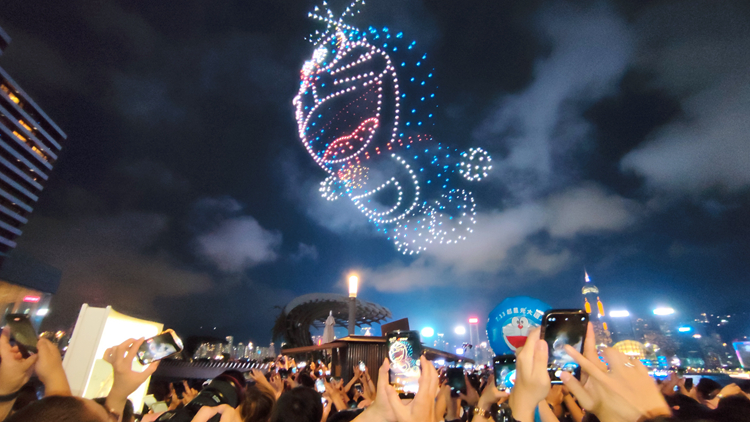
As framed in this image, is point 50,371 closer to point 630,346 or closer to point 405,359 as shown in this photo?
point 405,359

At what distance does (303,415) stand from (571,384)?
Result: 1.75 meters

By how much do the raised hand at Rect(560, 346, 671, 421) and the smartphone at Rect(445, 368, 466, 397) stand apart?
9.42 feet

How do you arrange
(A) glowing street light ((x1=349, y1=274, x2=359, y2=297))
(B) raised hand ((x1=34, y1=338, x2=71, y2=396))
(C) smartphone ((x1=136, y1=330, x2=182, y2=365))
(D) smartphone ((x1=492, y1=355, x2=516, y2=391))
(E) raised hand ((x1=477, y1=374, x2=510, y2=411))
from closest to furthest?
(B) raised hand ((x1=34, y1=338, x2=71, y2=396)) < (E) raised hand ((x1=477, y1=374, x2=510, y2=411)) < (C) smartphone ((x1=136, y1=330, x2=182, y2=365)) < (D) smartphone ((x1=492, y1=355, x2=516, y2=391)) < (A) glowing street light ((x1=349, y1=274, x2=359, y2=297))

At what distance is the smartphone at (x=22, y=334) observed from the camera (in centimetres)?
274

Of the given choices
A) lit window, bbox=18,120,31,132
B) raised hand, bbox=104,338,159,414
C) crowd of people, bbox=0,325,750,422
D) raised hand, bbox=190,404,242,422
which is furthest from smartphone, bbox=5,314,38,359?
lit window, bbox=18,120,31,132

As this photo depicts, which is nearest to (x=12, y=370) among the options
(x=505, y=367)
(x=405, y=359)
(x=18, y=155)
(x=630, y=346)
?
(x=505, y=367)

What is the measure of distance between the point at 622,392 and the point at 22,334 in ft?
14.8

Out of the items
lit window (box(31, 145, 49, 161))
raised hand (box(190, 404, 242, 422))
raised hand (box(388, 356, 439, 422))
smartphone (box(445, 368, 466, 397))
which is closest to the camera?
raised hand (box(388, 356, 439, 422))

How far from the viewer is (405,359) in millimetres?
6266

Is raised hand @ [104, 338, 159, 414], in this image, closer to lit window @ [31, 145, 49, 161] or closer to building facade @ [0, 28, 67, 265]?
building facade @ [0, 28, 67, 265]

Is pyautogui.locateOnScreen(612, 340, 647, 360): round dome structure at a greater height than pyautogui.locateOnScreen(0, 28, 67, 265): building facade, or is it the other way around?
pyautogui.locateOnScreen(0, 28, 67, 265): building facade

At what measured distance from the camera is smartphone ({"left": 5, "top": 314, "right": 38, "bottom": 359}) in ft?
8.98

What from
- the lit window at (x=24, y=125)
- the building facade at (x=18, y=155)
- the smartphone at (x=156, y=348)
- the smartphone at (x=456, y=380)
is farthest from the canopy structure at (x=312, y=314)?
the lit window at (x=24, y=125)

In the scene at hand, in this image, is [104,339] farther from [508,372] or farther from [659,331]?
[659,331]
